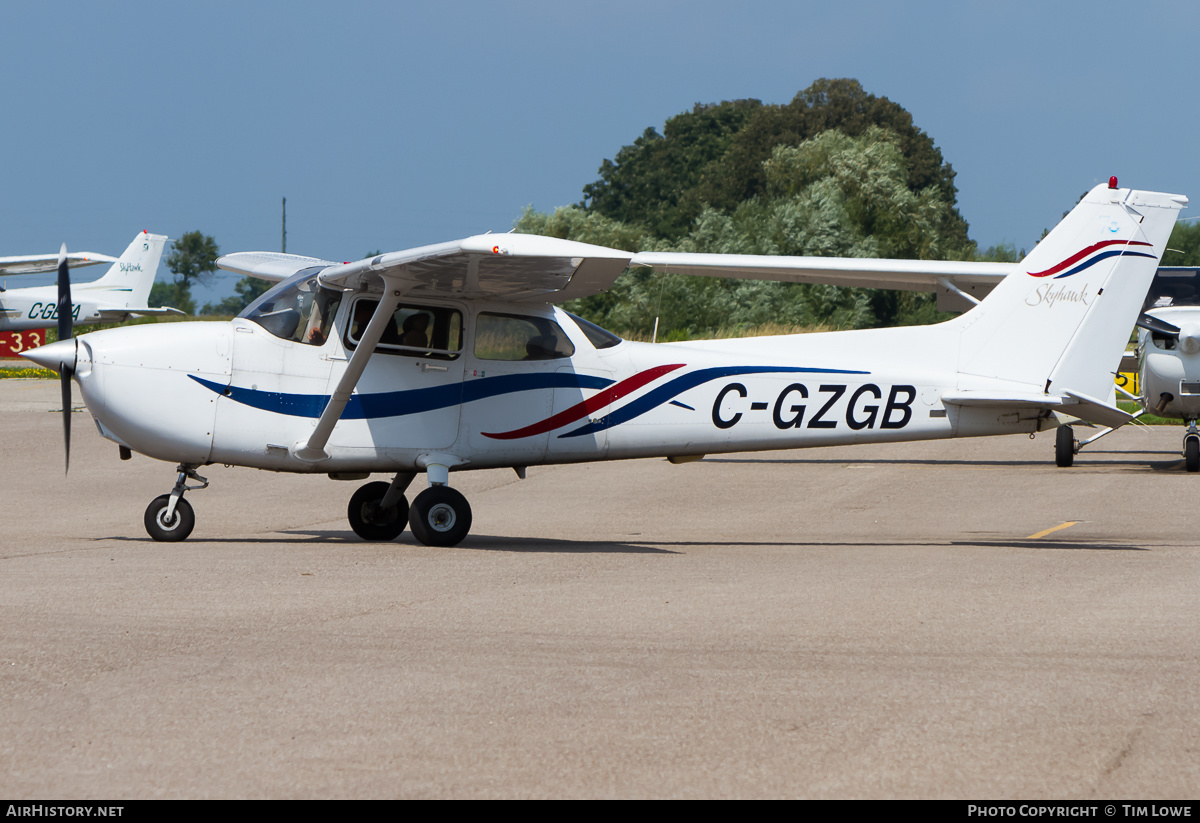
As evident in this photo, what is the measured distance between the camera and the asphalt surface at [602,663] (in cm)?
357

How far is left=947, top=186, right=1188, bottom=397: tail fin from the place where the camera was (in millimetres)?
10234

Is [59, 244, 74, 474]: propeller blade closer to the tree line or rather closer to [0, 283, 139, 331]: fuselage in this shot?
the tree line

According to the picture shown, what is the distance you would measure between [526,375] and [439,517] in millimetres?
1331

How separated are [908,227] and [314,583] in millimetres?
52440

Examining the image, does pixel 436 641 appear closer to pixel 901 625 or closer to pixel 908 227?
pixel 901 625

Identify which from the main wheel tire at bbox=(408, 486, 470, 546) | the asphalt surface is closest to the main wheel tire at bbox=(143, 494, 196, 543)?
the asphalt surface

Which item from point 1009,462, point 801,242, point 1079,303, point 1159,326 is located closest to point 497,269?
point 1079,303

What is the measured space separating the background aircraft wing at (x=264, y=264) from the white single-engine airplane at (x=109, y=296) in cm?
3613

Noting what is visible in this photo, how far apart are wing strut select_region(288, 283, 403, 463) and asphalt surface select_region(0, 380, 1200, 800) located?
2.47 ft

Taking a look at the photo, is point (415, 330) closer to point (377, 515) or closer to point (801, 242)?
point (377, 515)

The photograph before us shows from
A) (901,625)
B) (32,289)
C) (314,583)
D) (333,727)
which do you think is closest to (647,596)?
(901,625)

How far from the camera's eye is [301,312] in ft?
31.4

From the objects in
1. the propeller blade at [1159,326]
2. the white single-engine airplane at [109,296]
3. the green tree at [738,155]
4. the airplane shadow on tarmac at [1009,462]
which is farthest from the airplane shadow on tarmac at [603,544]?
the green tree at [738,155]

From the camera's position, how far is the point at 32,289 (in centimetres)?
4688
